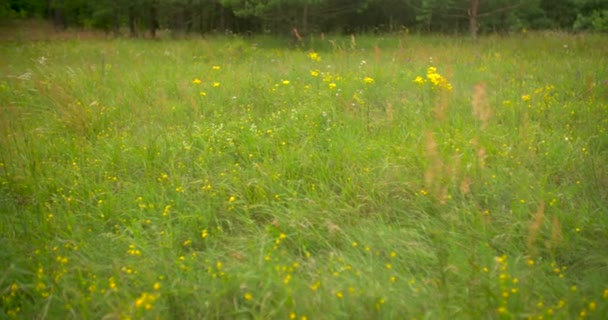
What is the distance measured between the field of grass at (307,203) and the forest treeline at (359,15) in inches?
355

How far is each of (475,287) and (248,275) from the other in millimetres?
1212

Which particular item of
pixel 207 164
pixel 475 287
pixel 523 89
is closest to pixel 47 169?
pixel 207 164

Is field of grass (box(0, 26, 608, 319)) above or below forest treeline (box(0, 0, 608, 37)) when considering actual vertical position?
below

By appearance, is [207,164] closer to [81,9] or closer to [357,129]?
[357,129]

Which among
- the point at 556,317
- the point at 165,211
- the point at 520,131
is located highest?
the point at 520,131

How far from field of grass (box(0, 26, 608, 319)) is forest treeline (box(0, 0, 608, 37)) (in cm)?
902

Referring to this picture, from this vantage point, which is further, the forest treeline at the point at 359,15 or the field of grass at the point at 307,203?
the forest treeline at the point at 359,15

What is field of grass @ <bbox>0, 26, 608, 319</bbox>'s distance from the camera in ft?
7.80

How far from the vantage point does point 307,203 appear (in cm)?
329

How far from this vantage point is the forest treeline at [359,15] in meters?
15.0

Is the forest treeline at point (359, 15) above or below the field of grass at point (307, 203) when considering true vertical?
above

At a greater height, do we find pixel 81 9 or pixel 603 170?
pixel 81 9

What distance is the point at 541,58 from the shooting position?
324 inches

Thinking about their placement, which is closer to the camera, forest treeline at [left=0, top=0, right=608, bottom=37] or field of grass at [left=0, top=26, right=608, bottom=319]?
field of grass at [left=0, top=26, right=608, bottom=319]
